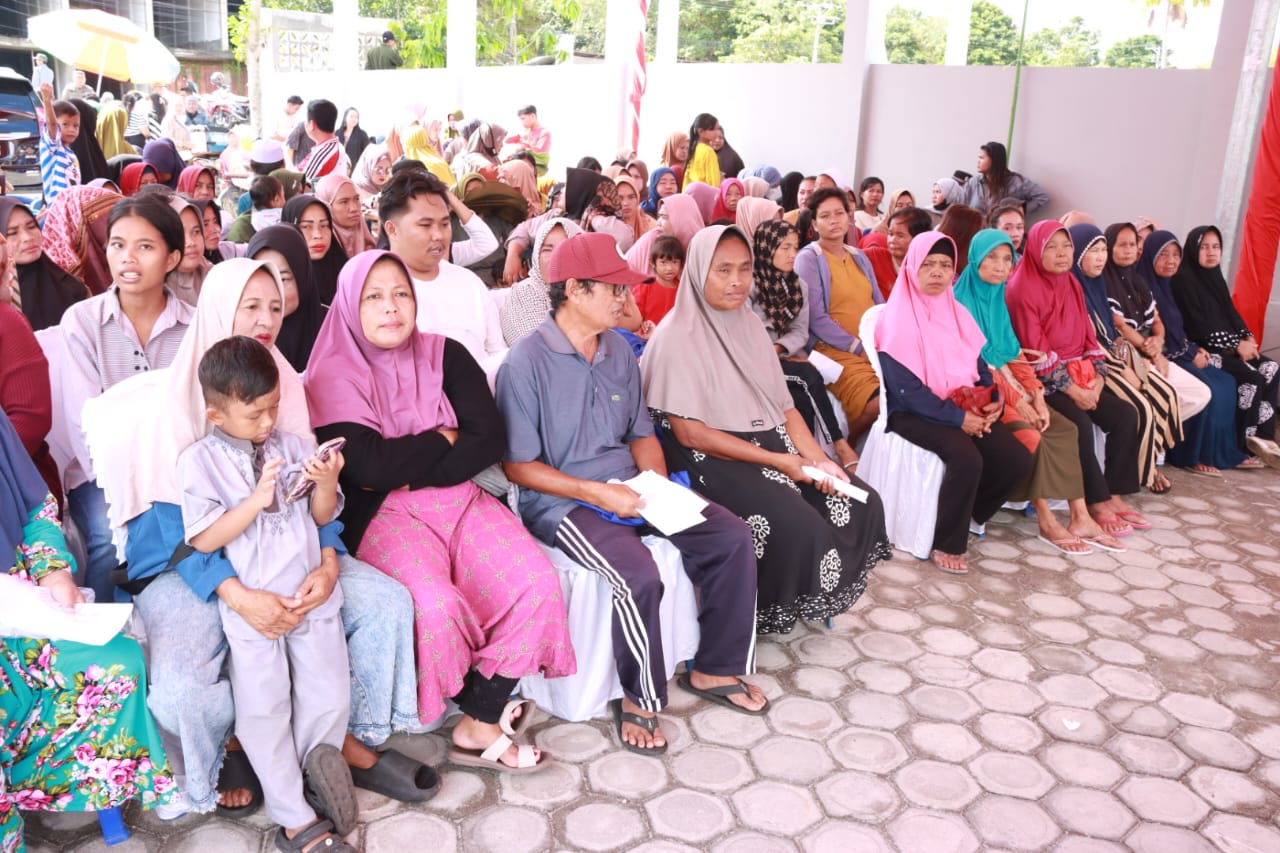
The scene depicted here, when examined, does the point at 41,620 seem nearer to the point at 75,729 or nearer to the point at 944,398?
the point at 75,729

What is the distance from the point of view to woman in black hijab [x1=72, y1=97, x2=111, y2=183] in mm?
6809

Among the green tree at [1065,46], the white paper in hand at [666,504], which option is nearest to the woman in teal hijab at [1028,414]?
the white paper in hand at [666,504]

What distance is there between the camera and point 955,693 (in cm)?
296

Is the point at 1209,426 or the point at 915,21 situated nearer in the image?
the point at 1209,426

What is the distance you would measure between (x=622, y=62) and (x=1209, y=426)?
8023 mm

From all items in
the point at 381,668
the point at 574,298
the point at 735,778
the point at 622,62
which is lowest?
the point at 735,778

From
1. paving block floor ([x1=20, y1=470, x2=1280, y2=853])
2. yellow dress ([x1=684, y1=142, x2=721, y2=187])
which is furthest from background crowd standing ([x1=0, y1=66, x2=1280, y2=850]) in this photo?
yellow dress ([x1=684, y1=142, x2=721, y2=187])

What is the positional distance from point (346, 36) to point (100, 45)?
30.2 ft

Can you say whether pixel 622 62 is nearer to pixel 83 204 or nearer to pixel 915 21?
pixel 915 21

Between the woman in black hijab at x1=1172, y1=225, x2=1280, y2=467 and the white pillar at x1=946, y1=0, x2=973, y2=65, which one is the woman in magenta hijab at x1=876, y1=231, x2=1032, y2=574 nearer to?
the woman in black hijab at x1=1172, y1=225, x2=1280, y2=467

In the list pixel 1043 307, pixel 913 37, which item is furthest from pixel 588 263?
pixel 913 37

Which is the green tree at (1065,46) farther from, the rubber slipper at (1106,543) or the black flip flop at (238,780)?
the black flip flop at (238,780)

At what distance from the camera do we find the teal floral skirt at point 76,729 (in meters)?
2.00

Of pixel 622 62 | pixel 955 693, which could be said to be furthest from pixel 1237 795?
pixel 622 62
